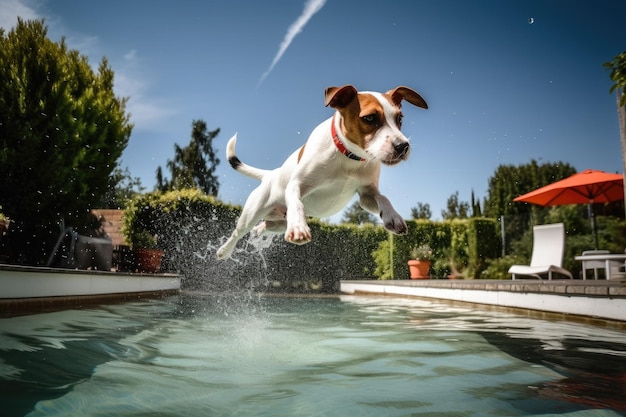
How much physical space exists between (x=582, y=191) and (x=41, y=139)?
11816 mm

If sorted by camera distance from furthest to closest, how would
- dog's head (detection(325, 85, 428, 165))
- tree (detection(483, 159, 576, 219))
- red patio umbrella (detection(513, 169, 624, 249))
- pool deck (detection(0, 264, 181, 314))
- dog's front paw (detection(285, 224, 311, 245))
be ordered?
tree (detection(483, 159, 576, 219)) < red patio umbrella (detection(513, 169, 624, 249)) < pool deck (detection(0, 264, 181, 314)) < dog's head (detection(325, 85, 428, 165)) < dog's front paw (detection(285, 224, 311, 245))

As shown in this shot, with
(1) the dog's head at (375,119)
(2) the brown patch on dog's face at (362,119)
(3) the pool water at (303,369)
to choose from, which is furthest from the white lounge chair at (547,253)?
(2) the brown patch on dog's face at (362,119)

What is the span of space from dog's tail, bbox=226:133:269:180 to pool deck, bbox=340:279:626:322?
357 centimetres

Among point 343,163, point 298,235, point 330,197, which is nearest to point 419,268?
point 330,197

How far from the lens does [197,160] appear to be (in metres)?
28.9

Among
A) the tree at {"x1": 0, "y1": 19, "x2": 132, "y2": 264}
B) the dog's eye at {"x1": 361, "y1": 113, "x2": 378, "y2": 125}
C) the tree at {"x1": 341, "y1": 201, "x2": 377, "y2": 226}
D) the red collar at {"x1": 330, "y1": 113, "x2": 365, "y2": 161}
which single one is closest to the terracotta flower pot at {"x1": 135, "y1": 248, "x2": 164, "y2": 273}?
the tree at {"x1": 0, "y1": 19, "x2": 132, "y2": 264}

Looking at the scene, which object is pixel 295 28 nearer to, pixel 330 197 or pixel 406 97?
pixel 330 197

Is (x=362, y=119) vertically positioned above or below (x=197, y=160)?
below

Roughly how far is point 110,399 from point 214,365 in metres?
0.83

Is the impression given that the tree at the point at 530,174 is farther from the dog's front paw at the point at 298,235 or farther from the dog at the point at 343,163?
the dog's front paw at the point at 298,235

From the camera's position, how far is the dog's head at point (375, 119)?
2307 mm

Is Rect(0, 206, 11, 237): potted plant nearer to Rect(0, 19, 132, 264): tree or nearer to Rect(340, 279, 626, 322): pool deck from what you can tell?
Rect(0, 19, 132, 264): tree

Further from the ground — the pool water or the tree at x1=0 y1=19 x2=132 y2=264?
the tree at x1=0 y1=19 x2=132 y2=264

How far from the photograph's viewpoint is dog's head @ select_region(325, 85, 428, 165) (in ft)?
7.57
